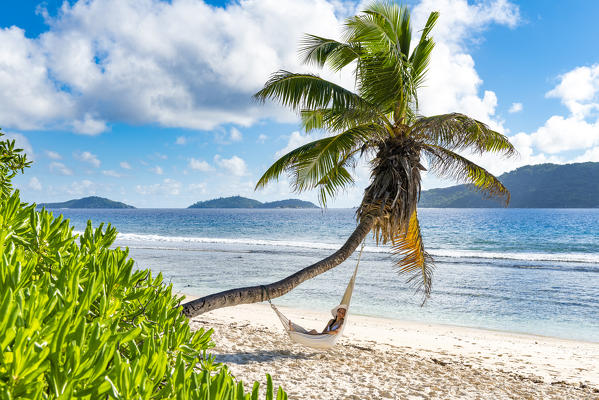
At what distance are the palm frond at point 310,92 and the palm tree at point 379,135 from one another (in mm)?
11

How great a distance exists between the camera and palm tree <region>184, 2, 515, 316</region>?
4.86 metres

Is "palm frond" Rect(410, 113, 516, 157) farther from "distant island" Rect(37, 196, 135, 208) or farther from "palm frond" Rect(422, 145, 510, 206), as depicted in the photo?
"distant island" Rect(37, 196, 135, 208)

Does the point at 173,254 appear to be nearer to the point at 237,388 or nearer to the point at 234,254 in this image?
the point at 234,254

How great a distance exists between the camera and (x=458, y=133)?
17.0 ft

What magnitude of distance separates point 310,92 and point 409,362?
11.2ft

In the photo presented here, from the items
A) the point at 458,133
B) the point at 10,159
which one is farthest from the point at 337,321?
the point at 10,159

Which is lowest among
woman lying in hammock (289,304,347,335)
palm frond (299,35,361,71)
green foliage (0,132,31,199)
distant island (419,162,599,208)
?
woman lying in hammock (289,304,347,335)

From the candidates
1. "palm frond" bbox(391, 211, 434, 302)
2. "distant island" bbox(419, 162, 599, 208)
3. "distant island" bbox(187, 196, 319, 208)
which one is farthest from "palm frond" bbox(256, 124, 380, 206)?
"distant island" bbox(187, 196, 319, 208)

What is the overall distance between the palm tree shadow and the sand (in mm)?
11

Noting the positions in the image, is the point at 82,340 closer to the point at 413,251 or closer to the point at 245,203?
the point at 413,251

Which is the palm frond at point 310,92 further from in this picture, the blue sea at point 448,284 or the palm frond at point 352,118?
the blue sea at point 448,284

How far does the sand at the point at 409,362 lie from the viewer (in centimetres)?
406

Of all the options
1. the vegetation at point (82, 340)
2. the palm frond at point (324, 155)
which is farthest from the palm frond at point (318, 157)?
the vegetation at point (82, 340)

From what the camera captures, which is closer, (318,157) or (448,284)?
(318,157)
